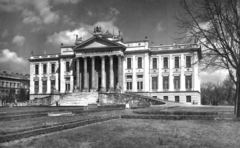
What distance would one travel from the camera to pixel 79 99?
5166cm

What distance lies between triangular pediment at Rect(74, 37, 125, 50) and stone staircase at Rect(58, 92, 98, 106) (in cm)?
1180

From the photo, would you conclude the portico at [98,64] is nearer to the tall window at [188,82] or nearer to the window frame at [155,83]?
the window frame at [155,83]

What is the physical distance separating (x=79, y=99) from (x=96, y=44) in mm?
14450

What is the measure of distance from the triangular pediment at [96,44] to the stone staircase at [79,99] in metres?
11.8

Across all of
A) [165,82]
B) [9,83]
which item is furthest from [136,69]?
[9,83]

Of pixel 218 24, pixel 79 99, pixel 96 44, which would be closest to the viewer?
pixel 218 24

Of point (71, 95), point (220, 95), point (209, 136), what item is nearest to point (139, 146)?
point (209, 136)

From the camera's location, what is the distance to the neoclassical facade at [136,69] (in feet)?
187

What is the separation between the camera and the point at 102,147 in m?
9.14

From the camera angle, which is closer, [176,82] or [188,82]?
[188,82]

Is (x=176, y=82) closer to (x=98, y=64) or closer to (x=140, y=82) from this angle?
(x=140, y=82)

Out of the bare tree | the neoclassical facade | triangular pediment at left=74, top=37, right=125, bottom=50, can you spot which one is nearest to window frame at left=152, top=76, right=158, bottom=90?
the neoclassical facade

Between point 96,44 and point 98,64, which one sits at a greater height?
point 96,44

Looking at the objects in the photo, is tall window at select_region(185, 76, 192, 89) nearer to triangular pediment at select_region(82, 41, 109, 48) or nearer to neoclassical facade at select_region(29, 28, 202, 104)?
neoclassical facade at select_region(29, 28, 202, 104)
